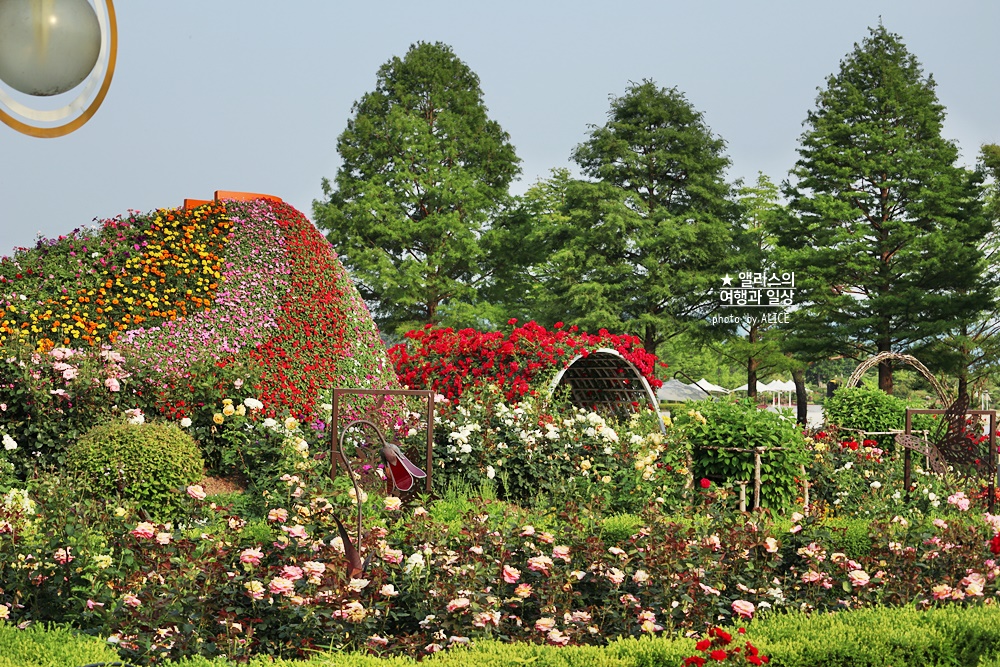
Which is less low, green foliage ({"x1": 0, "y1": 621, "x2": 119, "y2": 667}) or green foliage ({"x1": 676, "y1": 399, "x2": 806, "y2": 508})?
green foliage ({"x1": 676, "y1": 399, "x2": 806, "y2": 508})

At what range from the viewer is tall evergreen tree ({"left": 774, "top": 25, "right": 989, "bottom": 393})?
21.4m

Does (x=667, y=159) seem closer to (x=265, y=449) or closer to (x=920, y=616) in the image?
(x=265, y=449)

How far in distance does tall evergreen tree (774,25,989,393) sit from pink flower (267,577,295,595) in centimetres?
1894

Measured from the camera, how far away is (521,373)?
9641 mm

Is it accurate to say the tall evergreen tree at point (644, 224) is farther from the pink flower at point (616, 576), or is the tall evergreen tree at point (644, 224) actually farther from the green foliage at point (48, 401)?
the pink flower at point (616, 576)

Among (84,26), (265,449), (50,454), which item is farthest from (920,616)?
(50,454)

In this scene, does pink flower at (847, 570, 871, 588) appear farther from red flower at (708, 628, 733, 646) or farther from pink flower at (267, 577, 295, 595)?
pink flower at (267, 577, 295, 595)

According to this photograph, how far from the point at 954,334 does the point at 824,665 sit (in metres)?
22.4

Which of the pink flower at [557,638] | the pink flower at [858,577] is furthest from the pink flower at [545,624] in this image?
the pink flower at [858,577]

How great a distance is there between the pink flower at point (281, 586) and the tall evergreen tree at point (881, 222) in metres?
18.9

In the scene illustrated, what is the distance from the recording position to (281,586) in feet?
11.9

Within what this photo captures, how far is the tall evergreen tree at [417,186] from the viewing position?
21594 millimetres

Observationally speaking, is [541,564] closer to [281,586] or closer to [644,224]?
[281,586]

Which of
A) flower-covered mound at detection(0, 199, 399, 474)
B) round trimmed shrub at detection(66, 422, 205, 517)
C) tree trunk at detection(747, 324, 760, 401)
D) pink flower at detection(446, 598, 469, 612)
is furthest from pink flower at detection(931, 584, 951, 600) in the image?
tree trunk at detection(747, 324, 760, 401)
